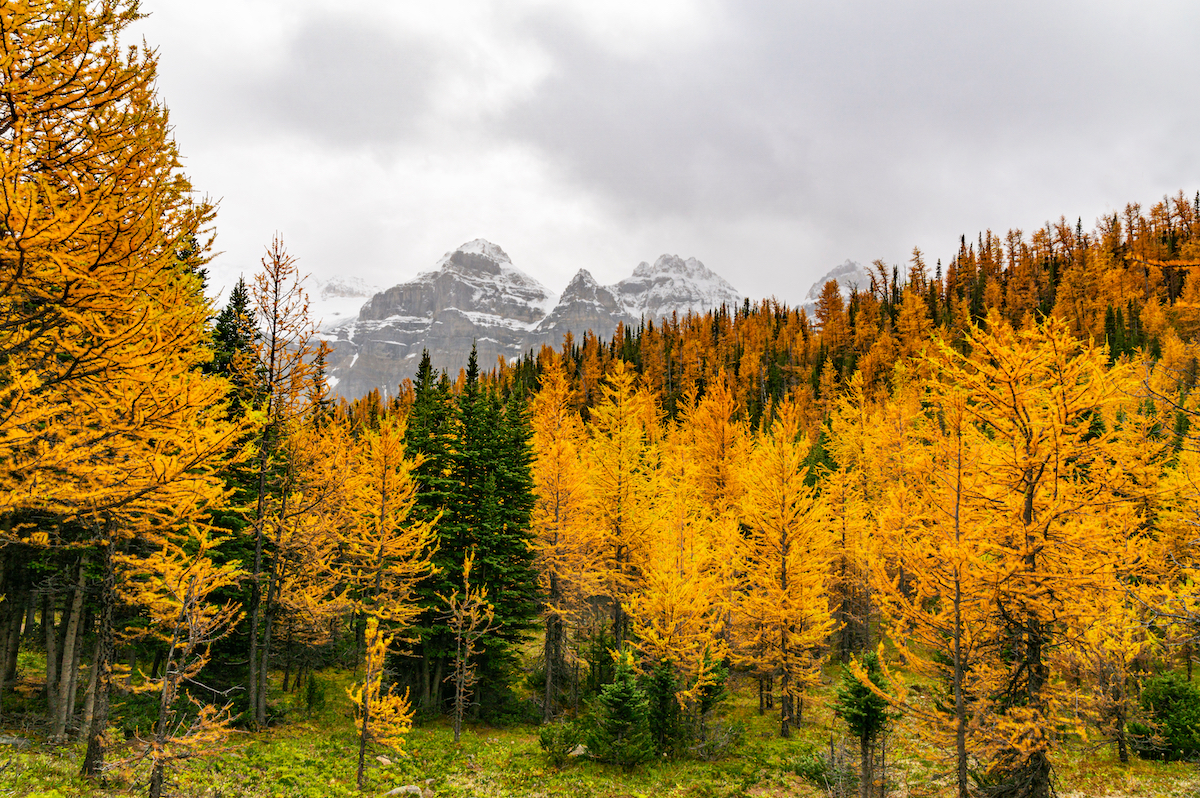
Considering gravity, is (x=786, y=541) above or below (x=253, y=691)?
above

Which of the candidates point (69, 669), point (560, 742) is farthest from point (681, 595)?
point (69, 669)

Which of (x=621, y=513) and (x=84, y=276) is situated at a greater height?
(x=84, y=276)

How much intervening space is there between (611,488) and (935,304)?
8032 cm

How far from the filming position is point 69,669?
485 inches

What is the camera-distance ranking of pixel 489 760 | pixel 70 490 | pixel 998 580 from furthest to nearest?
pixel 489 760, pixel 998 580, pixel 70 490

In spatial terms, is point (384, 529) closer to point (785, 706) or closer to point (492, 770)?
point (492, 770)

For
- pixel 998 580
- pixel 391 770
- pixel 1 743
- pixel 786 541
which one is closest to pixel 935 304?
pixel 786 541

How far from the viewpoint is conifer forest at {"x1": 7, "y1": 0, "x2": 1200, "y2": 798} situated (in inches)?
251

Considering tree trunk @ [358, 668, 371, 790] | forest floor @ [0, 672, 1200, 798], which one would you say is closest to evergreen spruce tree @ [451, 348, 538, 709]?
forest floor @ [0, 672, 1200, 798]

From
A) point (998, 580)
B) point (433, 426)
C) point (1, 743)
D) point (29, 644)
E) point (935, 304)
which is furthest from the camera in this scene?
point (935, 304)

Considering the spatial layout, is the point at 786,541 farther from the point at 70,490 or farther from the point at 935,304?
the point at 935,304

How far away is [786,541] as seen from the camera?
1953 cm

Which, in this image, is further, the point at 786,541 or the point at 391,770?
the point at 786,541

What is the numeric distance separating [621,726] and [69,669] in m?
14.0
